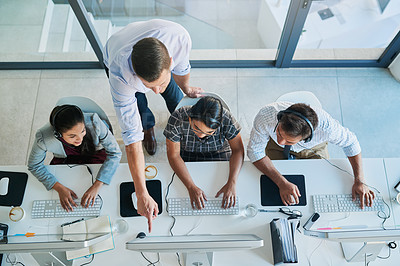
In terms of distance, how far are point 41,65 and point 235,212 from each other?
7.89 ft

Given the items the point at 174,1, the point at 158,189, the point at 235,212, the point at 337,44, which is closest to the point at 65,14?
the point at 174,1

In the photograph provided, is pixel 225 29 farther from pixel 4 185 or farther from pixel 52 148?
pixel 4 185

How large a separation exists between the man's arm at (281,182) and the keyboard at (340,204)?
13cm

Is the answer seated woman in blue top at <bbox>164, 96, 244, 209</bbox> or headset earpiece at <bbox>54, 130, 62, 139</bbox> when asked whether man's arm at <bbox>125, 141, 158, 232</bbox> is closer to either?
seated woman in blue top at <bbox>164, 96, 244, 209</bbox>

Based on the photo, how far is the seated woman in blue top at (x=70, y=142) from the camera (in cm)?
184

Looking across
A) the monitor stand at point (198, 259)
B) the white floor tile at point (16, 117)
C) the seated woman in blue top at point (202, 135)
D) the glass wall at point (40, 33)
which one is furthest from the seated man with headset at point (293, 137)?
the white floor tile at point (16, 117)

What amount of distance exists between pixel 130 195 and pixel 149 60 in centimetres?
91

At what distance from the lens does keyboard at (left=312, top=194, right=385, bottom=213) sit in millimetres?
1953

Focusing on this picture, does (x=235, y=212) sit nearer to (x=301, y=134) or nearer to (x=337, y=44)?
(x=301, y=134)

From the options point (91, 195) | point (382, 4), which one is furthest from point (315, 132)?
point (382, 4)

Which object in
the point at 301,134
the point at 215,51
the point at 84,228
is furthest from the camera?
the point at 215,51

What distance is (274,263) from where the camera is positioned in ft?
6.14

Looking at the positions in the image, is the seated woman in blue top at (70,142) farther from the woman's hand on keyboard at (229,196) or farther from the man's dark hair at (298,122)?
the man's dark hair at (298,122)

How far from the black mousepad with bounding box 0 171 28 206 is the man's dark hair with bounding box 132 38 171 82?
44.4 inches
